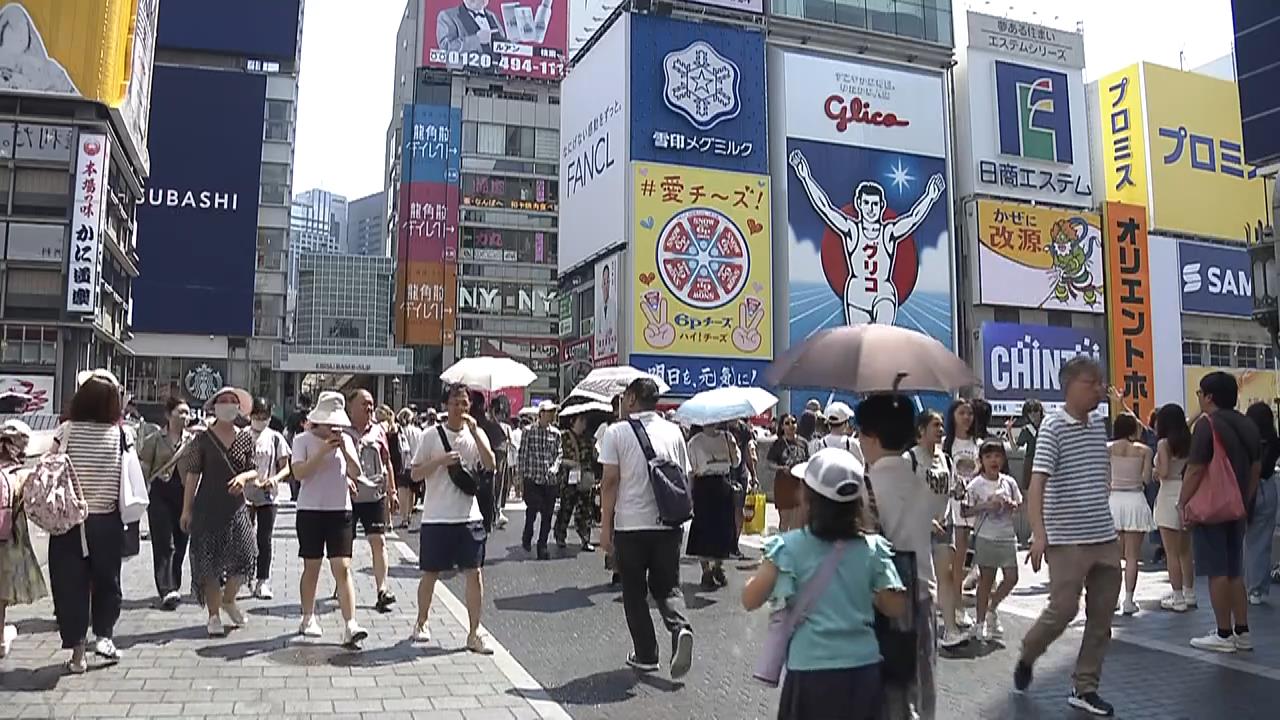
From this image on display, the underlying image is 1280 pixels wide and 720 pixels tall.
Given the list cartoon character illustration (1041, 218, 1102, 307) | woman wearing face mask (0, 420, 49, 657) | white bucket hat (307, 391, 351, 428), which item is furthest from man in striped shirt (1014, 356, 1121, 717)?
cartoon character illustration (1041, 218, 1102, 307)

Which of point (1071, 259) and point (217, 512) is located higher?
point (1071, 259)

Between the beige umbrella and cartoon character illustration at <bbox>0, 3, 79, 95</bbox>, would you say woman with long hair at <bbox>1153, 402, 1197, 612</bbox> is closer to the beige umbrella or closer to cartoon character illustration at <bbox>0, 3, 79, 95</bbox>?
the beige umbrella

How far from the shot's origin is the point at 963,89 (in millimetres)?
46500

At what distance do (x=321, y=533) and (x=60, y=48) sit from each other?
127 feet

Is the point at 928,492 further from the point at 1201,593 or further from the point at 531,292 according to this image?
the point at 531,292

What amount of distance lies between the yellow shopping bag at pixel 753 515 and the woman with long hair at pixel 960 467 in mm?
6346

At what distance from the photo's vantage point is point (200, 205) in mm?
52469

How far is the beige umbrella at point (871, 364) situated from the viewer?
4781mm

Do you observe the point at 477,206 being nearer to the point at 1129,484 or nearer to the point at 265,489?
the point at 265,489

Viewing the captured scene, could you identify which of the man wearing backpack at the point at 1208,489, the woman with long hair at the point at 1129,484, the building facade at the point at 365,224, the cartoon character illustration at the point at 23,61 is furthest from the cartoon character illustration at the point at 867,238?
the building facade at the point at 365,224

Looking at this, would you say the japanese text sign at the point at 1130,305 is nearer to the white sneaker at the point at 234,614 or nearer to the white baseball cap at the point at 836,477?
the white sneaker at the point at 234,614

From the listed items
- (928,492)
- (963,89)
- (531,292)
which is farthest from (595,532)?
(531,292)

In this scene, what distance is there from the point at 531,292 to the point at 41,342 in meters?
31.5

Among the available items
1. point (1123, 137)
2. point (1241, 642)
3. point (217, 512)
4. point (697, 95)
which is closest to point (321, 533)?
point (217, 512)
